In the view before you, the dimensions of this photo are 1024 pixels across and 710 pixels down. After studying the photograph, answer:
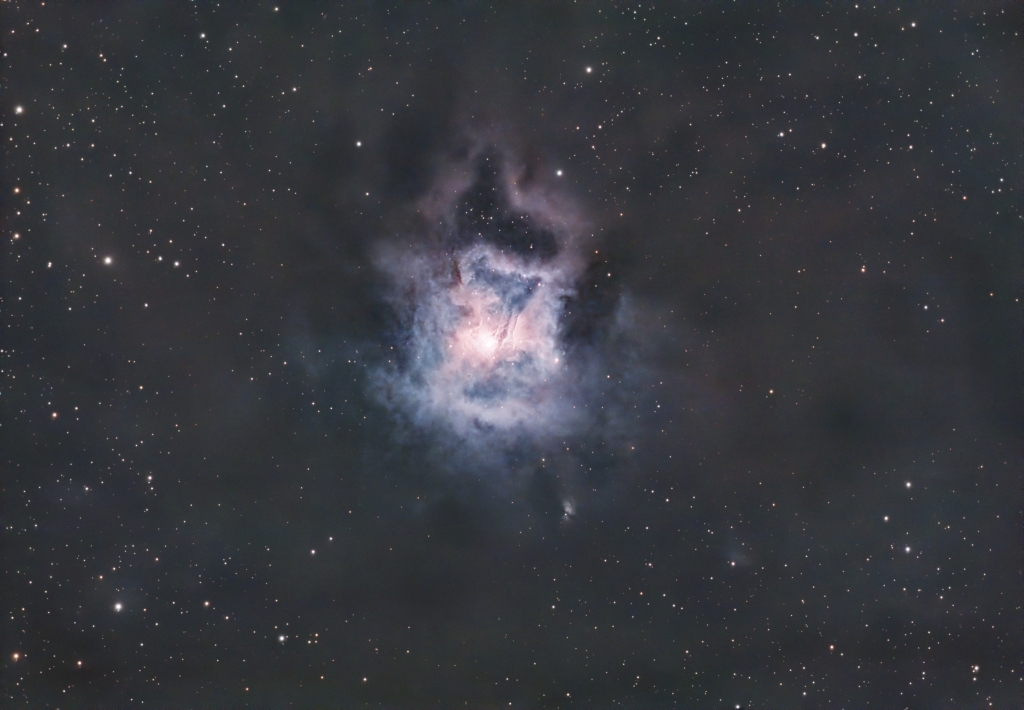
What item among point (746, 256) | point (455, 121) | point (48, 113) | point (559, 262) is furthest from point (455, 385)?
point (48, 113)

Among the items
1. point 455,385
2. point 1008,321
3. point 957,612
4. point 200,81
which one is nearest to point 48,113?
point 200,81

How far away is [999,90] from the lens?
434cm

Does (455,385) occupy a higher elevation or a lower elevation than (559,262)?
lower

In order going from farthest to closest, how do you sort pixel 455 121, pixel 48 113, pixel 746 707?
pixel 746 707 → pixel 455 121 → pixel 48 113

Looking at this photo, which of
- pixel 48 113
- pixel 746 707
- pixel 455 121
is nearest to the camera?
pixel 48 113

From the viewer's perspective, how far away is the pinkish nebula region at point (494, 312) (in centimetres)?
457

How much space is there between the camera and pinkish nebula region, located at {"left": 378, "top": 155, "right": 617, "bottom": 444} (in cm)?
457

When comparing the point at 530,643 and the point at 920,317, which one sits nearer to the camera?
the point at 920,317

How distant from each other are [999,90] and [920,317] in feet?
6.08

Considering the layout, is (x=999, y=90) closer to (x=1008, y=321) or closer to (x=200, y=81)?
(x=1008, y=321)

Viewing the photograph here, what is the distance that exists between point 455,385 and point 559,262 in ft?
4.49

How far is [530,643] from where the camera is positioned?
16.3ft

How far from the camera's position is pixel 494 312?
464 cm

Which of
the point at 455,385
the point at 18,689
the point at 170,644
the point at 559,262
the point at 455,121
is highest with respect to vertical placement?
the point at 455,121
